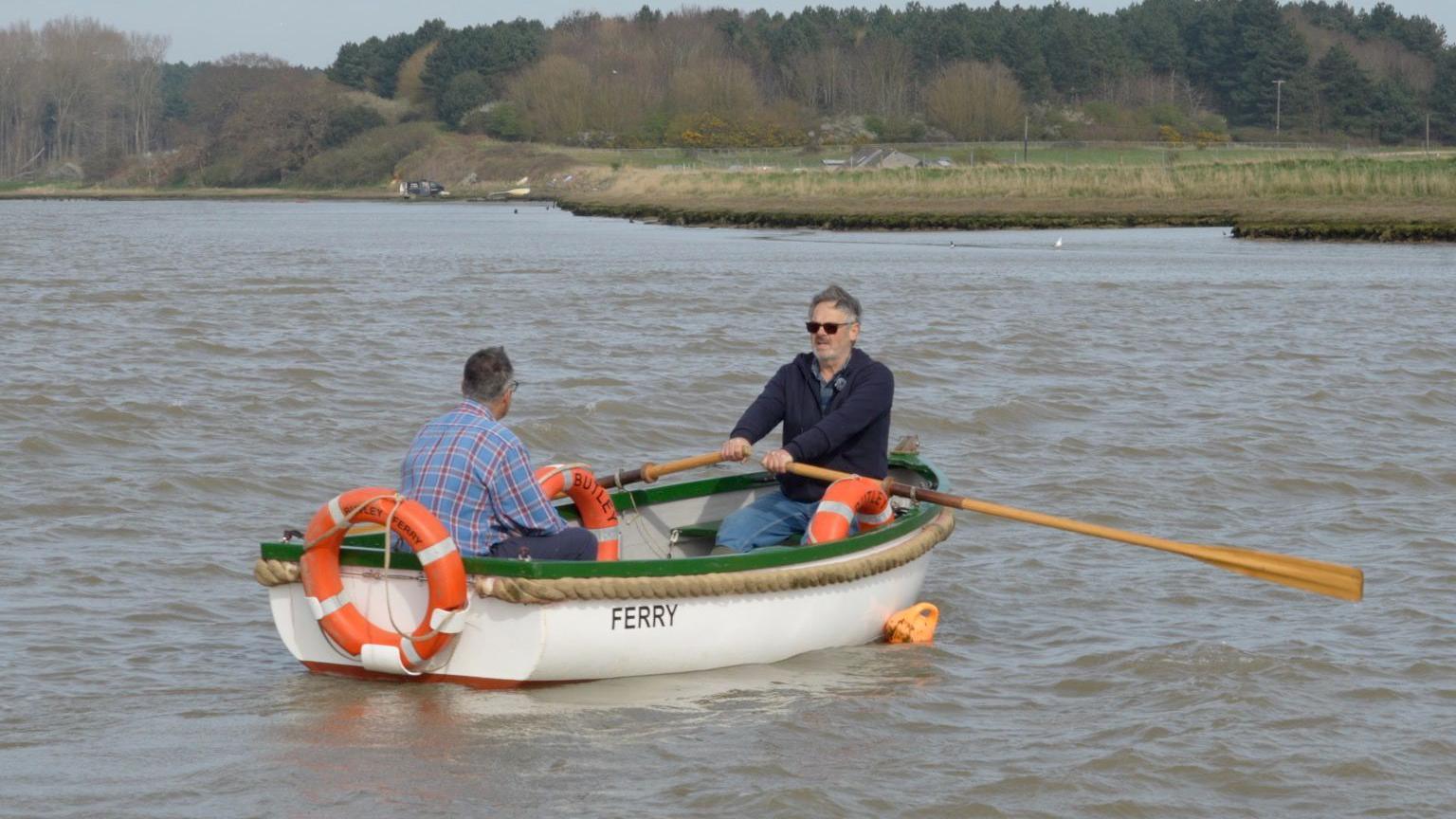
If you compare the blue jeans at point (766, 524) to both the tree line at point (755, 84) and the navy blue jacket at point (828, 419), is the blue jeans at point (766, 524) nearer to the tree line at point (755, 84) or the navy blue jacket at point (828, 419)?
the navy blue jacket at point (828, 419)

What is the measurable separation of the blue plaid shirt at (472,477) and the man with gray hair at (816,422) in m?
1.29

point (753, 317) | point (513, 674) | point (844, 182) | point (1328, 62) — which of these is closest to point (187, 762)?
point (513, 674)

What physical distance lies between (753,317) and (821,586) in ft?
53.1

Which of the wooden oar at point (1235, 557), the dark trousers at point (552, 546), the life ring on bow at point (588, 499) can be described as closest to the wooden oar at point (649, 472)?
the life ring on bow at point (588, 499)

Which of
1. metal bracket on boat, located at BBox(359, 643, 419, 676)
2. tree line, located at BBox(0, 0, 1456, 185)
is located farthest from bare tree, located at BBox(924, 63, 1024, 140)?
metal bracket on boat, located at BBox(359, 643, 419, 676)

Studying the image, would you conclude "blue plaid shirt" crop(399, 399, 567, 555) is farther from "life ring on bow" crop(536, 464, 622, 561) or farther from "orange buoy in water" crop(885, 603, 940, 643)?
"orange buoy in water" crop(885, 603, 940, 643)

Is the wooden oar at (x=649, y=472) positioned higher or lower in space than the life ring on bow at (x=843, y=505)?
higher

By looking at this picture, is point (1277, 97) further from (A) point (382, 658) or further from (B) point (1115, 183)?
(A) point (382, 658)

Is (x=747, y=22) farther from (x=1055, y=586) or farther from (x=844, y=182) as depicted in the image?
(x=1055, y=586)

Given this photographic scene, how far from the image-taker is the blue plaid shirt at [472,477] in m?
6.97

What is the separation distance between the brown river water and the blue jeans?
72 centimetres

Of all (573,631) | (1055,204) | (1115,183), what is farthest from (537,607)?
(1115,183)

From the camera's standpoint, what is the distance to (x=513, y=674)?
7.01 meters

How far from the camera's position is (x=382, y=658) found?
6934 mm
